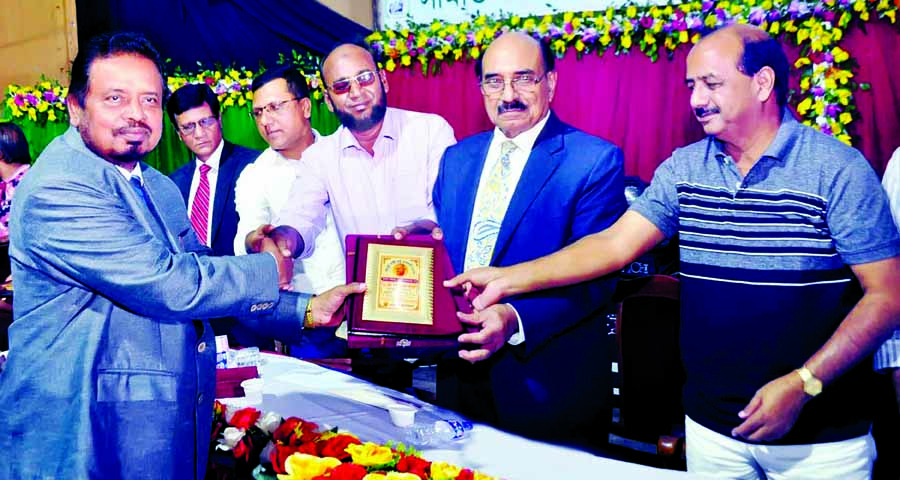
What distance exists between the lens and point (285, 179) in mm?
2854

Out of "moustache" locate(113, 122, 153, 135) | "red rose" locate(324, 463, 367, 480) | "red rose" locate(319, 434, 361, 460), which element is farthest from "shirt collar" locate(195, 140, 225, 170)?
"red rose" locate(324, 463, 367, 480)

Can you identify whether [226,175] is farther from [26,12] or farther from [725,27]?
[725,27]

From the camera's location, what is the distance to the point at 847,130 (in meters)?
2.05

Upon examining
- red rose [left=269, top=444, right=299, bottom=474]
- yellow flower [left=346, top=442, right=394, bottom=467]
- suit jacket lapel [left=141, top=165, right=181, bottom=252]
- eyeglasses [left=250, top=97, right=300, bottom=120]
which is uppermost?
eyeglasses [left=250, top=97, right=300, bottom=120]

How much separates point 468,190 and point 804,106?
1.03m

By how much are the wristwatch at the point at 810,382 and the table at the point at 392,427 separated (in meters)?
0.49

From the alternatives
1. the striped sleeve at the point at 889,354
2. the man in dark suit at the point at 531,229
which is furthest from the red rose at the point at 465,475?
the striped sleeve at the point at 889,354

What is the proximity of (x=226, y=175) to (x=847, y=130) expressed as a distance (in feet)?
6.98

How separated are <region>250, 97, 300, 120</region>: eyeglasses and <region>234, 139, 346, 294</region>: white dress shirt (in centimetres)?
14

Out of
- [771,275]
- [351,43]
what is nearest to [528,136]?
[351,43]

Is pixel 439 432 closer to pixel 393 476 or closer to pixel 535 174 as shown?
pixel 393 476

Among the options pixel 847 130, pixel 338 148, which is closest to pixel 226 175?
pixel 338 148

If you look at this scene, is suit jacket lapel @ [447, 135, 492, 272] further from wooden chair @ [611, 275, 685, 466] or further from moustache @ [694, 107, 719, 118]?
moustache @ [694, 107, 719, 118]

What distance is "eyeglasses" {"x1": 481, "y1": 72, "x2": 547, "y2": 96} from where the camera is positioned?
2399mm
